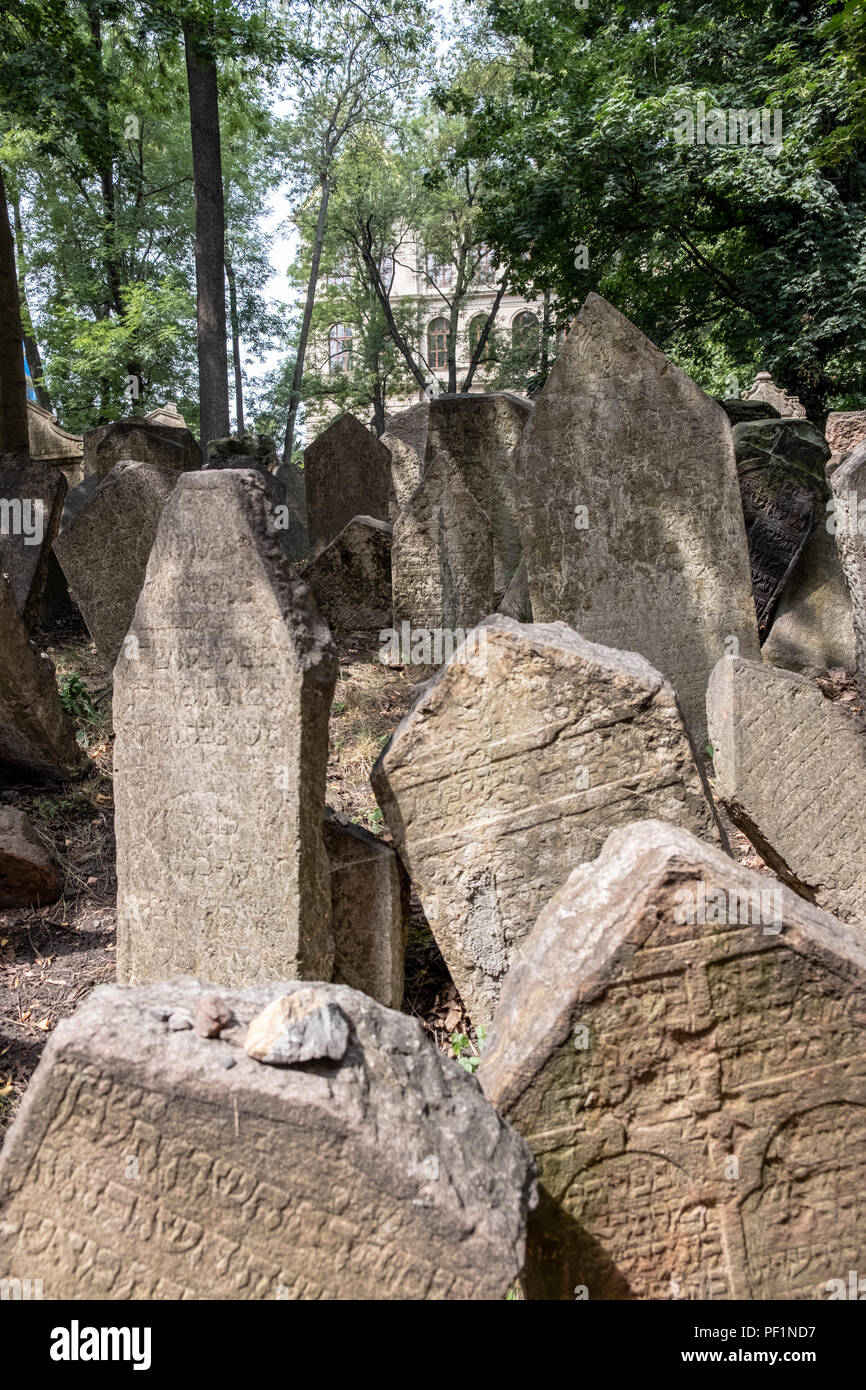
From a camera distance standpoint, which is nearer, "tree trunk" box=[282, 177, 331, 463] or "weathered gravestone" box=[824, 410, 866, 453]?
"weathered gravestone" box=[824, 410, 866, 453]

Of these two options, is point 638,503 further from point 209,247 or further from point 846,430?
point 209,247

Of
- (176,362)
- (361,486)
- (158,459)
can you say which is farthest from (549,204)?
(176,362)

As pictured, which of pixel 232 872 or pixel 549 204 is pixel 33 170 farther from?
pixel 232 872

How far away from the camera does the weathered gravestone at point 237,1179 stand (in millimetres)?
1584

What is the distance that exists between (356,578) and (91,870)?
11.2ft

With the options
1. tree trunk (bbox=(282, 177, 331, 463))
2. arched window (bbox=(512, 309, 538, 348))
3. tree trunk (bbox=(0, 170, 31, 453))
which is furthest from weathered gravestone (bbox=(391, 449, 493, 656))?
arched window (bbox=(512, 309, 538, 348))

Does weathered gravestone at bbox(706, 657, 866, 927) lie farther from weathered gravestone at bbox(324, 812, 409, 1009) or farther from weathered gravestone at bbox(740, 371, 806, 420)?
weathered gravestone at bbox(740, 371, 806, 420)

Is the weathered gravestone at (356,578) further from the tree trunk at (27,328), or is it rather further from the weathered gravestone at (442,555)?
the tree trunk at (27,328)

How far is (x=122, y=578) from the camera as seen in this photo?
19.9ft

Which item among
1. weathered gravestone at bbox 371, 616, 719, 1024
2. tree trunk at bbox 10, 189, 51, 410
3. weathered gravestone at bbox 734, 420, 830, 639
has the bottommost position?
weathered gravestone at bbox 371, 616, 719, 1024

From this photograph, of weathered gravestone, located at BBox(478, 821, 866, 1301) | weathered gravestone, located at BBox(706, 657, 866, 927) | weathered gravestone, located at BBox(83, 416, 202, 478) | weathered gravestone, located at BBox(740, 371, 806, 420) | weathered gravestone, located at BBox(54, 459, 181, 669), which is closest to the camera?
weathered gravestone, located at BBox(478, 821, 866, 1301)

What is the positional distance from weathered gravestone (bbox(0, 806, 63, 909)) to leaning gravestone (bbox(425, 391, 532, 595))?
452cm

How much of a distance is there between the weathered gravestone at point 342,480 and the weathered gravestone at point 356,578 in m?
2.01

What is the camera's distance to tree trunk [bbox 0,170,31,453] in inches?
303
